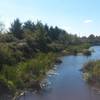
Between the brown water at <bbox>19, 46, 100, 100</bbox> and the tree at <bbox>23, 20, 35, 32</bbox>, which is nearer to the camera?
the brown water at <bbox>19, 46, 100, 100</bbox>

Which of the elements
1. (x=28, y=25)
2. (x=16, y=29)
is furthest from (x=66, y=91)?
(x=28, y=25)

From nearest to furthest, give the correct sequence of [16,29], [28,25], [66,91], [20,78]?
[20,78]
[66,91]
[16,29]
[28,25]

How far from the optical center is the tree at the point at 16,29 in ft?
227

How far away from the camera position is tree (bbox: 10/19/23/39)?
69.2m

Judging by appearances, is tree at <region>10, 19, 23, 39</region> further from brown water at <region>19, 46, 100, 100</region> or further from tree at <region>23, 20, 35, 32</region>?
brown water at <region>19, 46, 100, 100</region>

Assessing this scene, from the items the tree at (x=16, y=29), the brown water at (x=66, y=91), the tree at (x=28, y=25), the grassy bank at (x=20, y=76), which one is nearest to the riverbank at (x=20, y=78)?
the grassy bank at (x=20, y=76)

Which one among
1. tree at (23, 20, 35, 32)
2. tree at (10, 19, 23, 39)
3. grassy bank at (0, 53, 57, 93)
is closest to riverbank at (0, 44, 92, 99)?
→ grassy bank at (0, 53, 57, 93)

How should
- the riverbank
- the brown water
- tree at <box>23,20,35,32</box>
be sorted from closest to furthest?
the riverbank → the brown water → tree at <box>23,20,35,32</box>

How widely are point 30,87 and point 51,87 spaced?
2431 mm

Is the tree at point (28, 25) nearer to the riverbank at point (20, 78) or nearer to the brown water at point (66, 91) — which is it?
the brown water at point (66, 91)

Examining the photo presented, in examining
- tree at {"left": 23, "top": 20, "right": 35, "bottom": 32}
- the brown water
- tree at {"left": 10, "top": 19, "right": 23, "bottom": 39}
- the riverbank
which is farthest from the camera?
tree at {"left": 23, "top": 20, "right": 35, "bottom": 32}

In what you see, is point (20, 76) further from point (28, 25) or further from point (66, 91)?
point (28, 25)

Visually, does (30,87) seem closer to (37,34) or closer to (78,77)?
(78,77)

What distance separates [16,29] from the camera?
71312 millimetres
